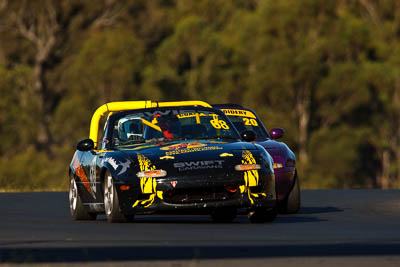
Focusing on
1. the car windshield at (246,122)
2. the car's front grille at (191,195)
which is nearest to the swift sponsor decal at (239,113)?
the car windshield at (246,122)

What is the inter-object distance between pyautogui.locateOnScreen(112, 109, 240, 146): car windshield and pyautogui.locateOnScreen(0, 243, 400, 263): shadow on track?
4190 millimetres

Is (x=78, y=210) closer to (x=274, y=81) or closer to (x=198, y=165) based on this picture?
(x=198, y=165)

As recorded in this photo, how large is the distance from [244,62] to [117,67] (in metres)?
6.99

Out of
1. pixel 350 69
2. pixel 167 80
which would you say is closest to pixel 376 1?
pixel 350 69

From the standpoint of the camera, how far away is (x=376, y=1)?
2689 inches

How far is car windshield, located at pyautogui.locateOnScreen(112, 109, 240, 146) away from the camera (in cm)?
1545

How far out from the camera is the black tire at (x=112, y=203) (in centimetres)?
1446

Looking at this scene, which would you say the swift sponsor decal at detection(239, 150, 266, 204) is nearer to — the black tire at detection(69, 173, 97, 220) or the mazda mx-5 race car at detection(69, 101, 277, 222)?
the mazda mx-5 race car at detection(69, 101, 277, 222)

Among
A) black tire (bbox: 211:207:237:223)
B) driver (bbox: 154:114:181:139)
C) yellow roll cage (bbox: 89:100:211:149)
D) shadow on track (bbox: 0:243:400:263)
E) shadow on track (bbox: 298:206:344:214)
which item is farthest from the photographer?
shadow on track (bbox: 298:206:344:214)

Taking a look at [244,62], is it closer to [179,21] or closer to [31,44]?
[179,21]

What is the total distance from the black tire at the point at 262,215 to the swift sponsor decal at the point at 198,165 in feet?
3.12

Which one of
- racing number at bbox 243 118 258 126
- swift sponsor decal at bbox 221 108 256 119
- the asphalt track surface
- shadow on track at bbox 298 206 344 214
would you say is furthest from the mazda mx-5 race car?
swift sponsor decal at bbox 221 108 256 119

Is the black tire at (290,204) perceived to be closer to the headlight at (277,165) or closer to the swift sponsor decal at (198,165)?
the headlight at (277,165)

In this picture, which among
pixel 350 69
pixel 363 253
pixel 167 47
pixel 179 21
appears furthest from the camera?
pixel 179 21
